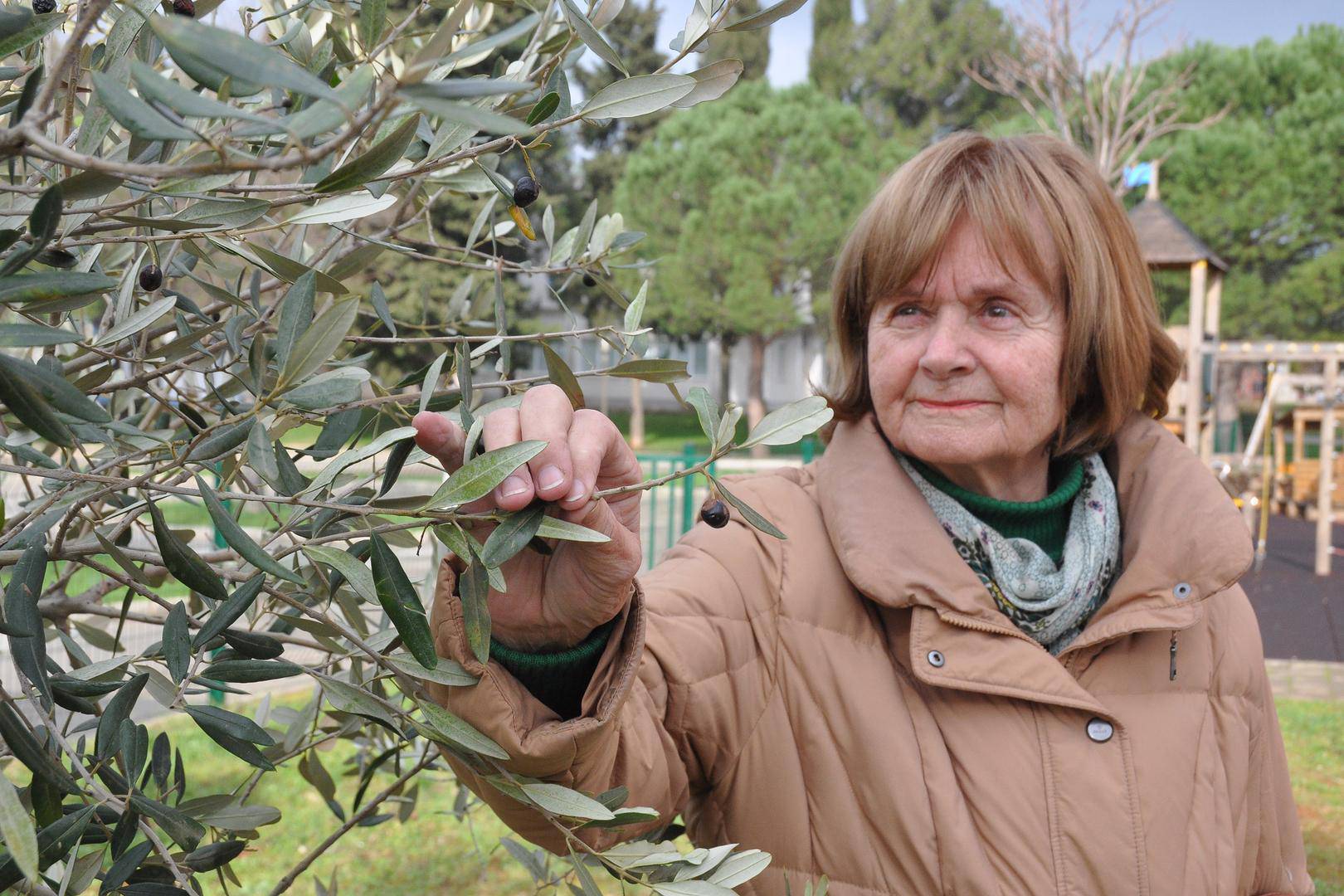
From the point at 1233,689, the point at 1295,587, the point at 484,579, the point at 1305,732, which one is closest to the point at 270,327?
the point at 484,579

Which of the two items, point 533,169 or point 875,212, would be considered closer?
point 533,169

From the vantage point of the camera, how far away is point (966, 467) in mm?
1977

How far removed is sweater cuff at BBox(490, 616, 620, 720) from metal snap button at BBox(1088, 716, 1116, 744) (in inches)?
34.2

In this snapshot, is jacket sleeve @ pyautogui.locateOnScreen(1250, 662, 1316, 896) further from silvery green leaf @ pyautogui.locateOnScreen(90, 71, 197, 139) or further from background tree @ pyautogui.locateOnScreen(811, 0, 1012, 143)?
background tree @ pyautogui.locateOnScreen(811, 0, 1012, 143)

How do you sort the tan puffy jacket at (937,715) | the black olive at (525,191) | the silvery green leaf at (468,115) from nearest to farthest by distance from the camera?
the silvery green leaf at (468,115)
the black olive at (525,191)
the tan puffy jacket at (937,715)

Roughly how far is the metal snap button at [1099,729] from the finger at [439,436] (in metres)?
1.19

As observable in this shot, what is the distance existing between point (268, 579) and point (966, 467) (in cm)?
125

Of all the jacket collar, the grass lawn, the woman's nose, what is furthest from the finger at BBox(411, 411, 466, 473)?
the grass lawn

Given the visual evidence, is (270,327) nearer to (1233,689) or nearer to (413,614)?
(413,614)

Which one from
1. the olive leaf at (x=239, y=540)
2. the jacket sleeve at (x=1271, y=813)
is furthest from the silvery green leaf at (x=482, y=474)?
the jacket sleeve at (x=1271, y=813)

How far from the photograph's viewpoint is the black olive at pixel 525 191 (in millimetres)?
1080

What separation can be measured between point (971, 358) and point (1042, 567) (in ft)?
1.24

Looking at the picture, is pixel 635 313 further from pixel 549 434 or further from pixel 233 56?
pixel 233 56

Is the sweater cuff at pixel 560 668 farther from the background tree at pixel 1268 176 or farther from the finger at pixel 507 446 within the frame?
the background tree at pixel 1268 176
